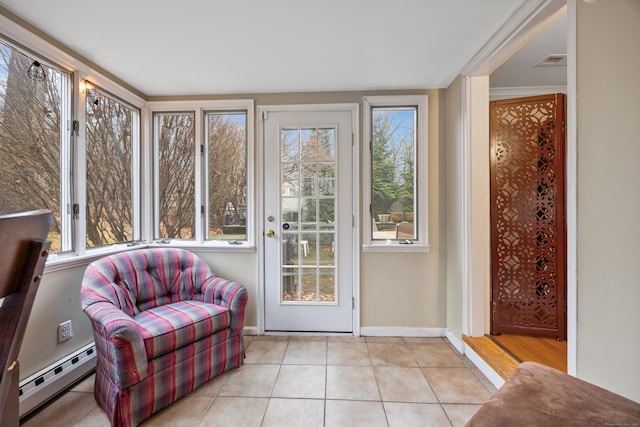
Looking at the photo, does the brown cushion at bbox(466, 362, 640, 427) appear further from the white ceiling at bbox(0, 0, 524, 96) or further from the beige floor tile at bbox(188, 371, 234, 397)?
the white ceiling at bbox(0, 0, 524, 96)

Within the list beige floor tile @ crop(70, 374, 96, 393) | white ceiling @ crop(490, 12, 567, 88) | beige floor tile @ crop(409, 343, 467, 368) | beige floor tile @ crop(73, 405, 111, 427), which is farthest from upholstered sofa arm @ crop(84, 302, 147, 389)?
white ceiling @ crop(490, 12, 567, 88)

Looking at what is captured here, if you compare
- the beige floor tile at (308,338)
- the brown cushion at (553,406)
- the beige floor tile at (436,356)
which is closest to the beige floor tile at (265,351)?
the beige floor tile at (308,338)

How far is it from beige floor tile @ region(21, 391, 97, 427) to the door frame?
1241 mm

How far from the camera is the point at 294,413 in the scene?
1.58 meters

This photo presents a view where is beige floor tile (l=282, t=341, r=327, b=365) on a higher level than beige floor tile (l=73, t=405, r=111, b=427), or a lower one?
higher

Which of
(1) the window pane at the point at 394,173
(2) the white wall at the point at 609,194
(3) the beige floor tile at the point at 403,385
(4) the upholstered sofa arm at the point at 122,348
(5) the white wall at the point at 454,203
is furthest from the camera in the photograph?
(1) the window pane at the point at 394,173

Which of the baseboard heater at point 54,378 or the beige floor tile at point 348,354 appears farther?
the beige floor tile at point 348,354

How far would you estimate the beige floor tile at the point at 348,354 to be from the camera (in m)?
2.11

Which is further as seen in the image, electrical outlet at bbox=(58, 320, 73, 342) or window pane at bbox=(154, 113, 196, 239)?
window pane at bbox=(154, 113, 196, 239)

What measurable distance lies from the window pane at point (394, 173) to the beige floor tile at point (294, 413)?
1454 mm

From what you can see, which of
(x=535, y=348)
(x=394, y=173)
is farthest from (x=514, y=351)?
(x=394, y=173)

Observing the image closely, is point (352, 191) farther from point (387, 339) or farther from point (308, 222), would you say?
point (387, 339)

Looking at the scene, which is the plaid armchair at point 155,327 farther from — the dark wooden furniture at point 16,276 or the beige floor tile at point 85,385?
the dark wooden furniture at point 16,276

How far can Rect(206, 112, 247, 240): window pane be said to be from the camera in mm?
2652
